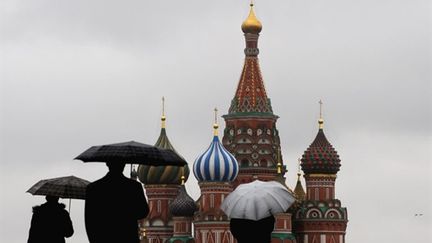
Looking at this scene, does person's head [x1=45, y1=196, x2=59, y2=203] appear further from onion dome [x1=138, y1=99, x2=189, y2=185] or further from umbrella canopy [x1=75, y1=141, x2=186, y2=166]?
onion dome [x1=138, y1=99, x2=189, y2=185]

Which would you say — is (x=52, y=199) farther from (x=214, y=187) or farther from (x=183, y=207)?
(x=183, y=207)

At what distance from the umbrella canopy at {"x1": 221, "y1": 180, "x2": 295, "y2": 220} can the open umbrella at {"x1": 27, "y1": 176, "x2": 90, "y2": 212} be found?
11.9ft

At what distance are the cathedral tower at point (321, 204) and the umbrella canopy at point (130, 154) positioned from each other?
167 ft

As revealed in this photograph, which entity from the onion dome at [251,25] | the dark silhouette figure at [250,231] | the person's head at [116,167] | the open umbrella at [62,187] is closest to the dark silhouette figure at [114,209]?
the person's head at [116,167]

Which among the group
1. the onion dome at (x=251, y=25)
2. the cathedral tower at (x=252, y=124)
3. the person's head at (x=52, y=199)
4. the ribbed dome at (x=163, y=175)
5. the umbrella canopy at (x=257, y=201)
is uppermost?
the onion dome at (x=251, y=25)

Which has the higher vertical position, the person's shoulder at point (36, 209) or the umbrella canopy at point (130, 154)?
the umbrella canopy at point (130, 154)

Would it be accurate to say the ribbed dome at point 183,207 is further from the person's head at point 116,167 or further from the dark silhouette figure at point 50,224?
the person's head at point 116,167

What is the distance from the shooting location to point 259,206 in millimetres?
14703

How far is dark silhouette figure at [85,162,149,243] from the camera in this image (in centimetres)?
1584

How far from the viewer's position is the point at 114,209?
15.9 m

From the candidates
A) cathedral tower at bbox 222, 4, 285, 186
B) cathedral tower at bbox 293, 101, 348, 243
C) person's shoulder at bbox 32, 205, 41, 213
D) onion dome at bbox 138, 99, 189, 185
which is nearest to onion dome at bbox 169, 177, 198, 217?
cathedral tower at bbox 222, 4, 285, 186

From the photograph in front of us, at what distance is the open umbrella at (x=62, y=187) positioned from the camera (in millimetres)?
18513

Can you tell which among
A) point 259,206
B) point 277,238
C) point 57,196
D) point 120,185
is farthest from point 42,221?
point 277,238

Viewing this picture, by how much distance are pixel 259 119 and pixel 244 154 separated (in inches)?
68.7
